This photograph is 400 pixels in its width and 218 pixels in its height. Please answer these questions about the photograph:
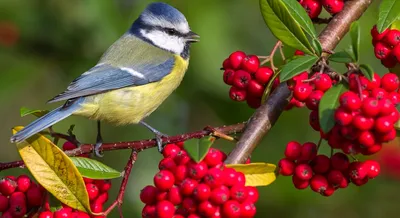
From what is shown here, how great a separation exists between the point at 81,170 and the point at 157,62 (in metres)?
1.76

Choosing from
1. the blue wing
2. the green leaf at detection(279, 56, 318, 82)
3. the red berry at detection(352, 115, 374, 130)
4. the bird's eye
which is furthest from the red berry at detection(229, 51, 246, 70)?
the bird's eye

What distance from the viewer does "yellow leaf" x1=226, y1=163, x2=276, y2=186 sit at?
1913 mm

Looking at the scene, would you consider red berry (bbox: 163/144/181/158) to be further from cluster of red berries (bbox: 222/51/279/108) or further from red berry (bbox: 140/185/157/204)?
cluster of red berries (bbox: 222/51/279/108)

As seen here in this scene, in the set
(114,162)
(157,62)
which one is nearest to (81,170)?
(157,62)

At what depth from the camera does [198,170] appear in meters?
1.83

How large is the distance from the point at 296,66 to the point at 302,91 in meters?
0.07

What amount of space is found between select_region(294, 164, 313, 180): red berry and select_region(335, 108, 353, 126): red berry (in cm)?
29

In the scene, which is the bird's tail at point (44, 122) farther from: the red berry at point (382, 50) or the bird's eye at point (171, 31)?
the red berry at point (382, 50)

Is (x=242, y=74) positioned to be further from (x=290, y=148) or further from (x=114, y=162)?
(x=114, y=162)

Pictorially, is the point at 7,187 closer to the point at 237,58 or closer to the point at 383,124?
the point at 237,58

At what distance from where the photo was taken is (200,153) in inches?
70.5

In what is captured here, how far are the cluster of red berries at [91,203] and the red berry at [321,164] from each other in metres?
0.71

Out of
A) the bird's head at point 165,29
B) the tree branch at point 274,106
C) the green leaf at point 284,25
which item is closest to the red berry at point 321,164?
the tree branch at point 274,106

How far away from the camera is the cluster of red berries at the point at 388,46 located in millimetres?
2092
